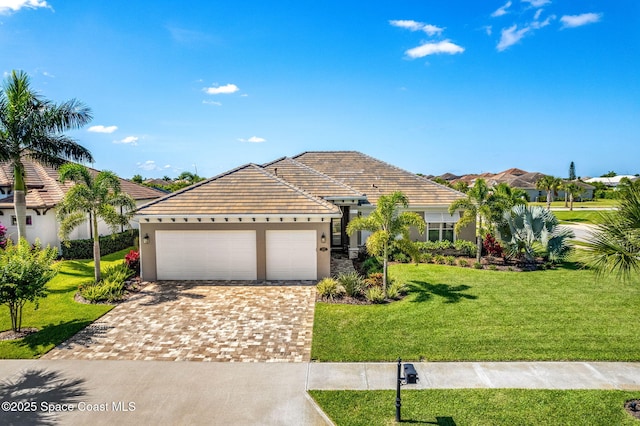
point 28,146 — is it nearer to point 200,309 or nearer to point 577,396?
point 200,309

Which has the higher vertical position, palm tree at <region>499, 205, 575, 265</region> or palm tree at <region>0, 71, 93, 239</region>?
palm tree at <region>0, 71, 93, 239</region>

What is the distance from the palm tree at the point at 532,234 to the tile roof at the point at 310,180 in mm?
7687

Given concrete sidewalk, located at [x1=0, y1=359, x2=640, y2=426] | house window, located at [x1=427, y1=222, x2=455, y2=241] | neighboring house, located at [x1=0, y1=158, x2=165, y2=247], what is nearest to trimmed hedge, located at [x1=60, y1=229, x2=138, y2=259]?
neighboring house, located at [x1=0, y1=158, x2=165, y2=247]

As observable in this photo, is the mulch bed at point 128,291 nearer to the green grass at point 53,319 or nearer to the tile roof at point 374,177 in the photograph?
the green grass at point 53,319

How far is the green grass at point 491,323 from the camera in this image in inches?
377

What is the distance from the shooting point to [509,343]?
394 inches

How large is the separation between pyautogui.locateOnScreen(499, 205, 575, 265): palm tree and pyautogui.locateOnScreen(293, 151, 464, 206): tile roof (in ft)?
12.4

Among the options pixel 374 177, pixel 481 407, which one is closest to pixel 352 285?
pixel 481 407

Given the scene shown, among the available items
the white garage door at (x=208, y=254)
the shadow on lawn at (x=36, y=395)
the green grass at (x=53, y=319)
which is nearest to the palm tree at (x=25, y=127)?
the green grass at (x=53, y=319)

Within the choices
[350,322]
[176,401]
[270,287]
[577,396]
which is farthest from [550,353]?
[270,287]

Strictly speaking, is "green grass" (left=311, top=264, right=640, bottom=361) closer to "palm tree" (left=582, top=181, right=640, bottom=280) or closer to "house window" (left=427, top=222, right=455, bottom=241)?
"palm tree" (left=582, top=181, right=640, bottom=280)

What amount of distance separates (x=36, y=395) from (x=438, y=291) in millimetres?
12392

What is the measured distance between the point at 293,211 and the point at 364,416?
10225 mm

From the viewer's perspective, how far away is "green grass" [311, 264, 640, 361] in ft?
31.4
